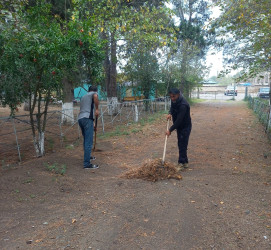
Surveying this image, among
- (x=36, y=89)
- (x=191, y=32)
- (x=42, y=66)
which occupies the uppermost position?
(x=191, y=32)

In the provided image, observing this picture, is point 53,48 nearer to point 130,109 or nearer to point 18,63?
point 18,63

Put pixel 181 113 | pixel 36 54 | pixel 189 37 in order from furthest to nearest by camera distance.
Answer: pixel 189 37 → pixel 181 113 → pixel 36 54

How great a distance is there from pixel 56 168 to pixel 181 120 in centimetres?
256

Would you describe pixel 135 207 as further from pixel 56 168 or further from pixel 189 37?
pixel 189 37

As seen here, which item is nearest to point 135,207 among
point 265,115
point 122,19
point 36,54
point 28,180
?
point 28,180

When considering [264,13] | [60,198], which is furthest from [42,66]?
[264,13]

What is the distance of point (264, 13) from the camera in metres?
6.30

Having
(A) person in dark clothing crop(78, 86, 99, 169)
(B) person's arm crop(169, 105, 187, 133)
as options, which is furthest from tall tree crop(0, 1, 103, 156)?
(B) person's arm crop(169, 105, 187, 133)

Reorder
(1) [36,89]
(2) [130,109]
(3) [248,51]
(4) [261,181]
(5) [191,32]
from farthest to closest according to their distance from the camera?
(5) [191,32] → (2) [130,109] → (3) [248,51] → (1) [36,89] → (4) [261,181]

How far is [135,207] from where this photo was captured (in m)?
3.50

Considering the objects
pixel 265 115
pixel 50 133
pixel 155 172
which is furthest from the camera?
pixel 265 115

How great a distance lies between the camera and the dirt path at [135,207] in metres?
2.79

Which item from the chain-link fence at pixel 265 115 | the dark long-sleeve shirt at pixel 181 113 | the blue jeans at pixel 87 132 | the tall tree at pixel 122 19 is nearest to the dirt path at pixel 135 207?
the blue jeans at pixel 87 132

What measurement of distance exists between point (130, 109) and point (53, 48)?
7746 mm
